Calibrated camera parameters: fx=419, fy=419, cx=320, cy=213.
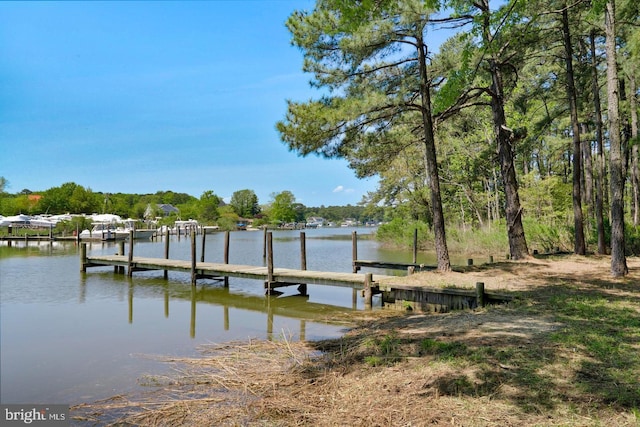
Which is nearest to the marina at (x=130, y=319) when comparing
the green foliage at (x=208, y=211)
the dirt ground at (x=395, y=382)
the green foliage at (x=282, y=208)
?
the dirt ground at (x=395, y=382)

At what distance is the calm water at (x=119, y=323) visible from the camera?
22.8 ft

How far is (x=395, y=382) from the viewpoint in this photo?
489cm

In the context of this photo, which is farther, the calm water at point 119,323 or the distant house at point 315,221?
the distant house at point 315,221

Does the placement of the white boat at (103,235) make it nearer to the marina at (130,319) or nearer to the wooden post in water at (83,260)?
the marina at (130,319)

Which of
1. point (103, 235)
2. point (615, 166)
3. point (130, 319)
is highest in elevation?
point (615, 166)

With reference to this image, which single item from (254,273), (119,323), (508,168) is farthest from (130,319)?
(508,168)

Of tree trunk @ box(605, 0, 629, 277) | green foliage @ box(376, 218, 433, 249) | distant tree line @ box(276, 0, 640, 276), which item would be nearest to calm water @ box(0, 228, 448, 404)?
distant tree line @ box(276, 0, 640, 276)

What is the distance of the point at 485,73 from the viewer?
47.7 ft

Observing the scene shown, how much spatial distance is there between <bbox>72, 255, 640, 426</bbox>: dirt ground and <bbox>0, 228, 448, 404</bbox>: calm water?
1.02m

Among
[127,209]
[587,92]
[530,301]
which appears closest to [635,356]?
[530,301]

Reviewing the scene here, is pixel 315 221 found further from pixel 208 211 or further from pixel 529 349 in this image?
pixel 529 349

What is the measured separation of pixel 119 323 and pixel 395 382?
28.9ft

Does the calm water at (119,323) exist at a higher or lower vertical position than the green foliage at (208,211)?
lower

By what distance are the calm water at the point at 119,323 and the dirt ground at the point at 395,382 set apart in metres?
1.02
